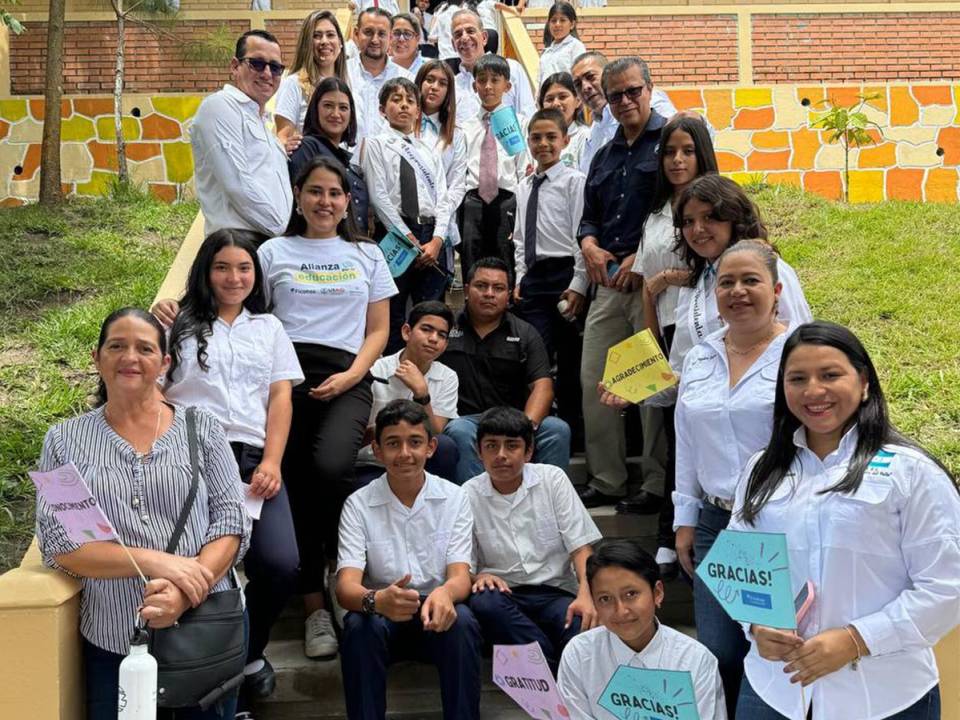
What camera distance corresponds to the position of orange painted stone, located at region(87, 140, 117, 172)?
14.2 m

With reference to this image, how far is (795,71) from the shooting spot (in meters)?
15.0

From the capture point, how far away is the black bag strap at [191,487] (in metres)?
4.47

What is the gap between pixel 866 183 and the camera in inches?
577

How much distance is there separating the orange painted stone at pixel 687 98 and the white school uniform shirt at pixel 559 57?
3.59 m

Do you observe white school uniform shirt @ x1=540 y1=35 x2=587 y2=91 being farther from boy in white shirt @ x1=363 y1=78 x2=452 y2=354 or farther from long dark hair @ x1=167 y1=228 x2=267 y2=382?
long dark hair @ x1=167 y1=228 x2=267 y2=382

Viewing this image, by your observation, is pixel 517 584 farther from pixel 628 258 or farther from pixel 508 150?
pixel 508 150

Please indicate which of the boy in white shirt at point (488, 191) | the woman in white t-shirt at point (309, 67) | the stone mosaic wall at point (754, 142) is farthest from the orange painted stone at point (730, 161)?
the woman in white t-shirt at point (309, 67)

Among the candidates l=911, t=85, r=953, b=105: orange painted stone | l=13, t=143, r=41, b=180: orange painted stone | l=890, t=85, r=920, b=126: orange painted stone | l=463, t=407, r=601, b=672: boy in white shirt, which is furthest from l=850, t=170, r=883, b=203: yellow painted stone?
l=463, t=407, r=601, b=672: boy in white shirt

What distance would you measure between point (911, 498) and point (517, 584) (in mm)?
2208

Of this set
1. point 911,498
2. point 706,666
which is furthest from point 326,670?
point 911,498

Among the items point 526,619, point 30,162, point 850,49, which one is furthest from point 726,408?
point 850,49

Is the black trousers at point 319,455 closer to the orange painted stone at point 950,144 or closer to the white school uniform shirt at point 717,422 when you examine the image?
the white school uniform shirt at point 717,422

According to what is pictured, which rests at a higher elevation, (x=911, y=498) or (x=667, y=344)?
(x=667, y=344)

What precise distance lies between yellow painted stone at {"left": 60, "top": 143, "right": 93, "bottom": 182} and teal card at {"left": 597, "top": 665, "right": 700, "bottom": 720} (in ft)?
37.4
